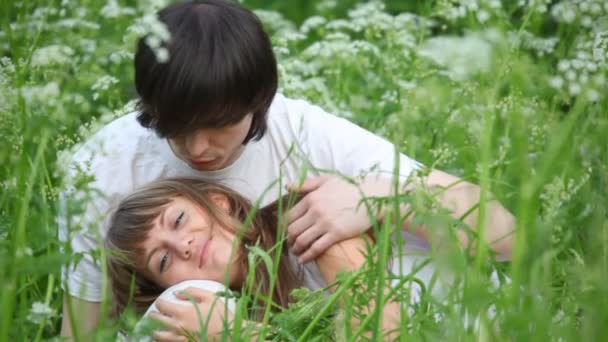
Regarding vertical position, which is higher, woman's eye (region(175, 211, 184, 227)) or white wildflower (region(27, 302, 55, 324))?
white wildflower (region(27, 302, 55, 324))

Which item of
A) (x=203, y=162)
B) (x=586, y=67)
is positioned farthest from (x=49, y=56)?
(x=586, y=67)

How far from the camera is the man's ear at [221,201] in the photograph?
2.13m

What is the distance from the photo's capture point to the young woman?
200cm

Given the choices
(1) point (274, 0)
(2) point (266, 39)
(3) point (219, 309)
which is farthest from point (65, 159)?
(1) point (274, 0)

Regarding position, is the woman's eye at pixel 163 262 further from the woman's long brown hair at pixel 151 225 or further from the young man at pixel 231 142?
the young man at pixel 231 142

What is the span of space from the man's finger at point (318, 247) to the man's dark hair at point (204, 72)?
30 centimetres

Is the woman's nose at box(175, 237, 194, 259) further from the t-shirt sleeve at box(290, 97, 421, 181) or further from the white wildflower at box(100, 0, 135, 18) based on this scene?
the white wildflower at box(100, 0, 135, 18)

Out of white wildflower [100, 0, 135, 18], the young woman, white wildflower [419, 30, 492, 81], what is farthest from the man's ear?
white wildflower [419, 30, 492, 81]

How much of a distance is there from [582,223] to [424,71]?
4.18ft

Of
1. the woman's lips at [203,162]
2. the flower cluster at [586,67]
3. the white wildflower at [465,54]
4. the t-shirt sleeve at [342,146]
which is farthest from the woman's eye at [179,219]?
the white wildflower at [465,54]

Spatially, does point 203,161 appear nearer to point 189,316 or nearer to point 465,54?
point 189,316

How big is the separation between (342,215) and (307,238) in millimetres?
92

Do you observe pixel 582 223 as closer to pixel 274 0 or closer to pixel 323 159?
pixel 323 159

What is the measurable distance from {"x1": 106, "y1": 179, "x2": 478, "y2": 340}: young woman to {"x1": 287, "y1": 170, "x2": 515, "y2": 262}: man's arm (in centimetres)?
3
